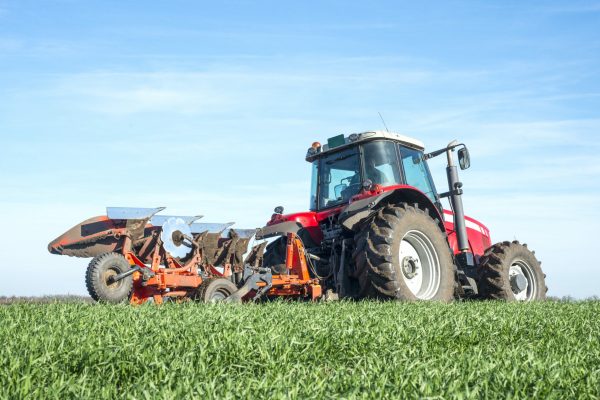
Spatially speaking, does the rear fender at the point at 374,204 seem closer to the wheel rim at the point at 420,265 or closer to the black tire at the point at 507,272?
the wheel rim at the point at 420,265

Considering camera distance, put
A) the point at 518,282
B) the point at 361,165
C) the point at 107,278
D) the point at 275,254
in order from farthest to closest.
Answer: the point at 518,282 → the point at 275,254 → the point at 361,165 → the point at 107,278

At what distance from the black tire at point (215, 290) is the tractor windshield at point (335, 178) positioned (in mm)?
2069

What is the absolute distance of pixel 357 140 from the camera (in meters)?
8.64

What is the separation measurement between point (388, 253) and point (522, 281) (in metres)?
3.60

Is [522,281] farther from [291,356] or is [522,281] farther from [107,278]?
[291,356]

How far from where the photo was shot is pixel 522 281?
390 inches

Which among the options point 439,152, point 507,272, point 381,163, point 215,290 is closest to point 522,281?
point 507,272

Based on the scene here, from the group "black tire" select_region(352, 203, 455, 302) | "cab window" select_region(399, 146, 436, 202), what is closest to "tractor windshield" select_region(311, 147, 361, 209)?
"cab window" select_region(399, 146, 436, 202)

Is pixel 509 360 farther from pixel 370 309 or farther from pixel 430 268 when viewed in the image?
pixel 430 268

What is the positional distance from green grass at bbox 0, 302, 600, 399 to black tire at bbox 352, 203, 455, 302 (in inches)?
79.4

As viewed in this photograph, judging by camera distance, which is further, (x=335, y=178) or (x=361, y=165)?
(x=335, y=178)

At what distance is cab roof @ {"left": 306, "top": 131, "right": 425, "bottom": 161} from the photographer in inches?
341

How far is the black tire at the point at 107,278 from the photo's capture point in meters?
6.97

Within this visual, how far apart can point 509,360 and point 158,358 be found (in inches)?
71.9
